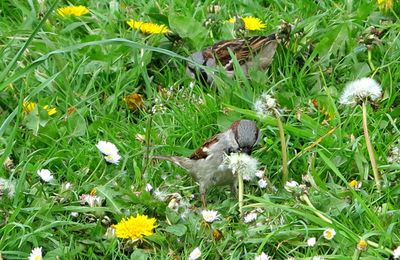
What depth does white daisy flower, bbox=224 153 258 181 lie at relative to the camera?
4.72 metres

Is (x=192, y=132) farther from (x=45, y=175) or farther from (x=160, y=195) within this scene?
(x=45, y=175)

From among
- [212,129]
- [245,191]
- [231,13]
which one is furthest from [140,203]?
[231,13]

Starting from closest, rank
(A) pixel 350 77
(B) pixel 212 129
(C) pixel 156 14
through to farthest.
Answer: (B) pixel 212 129, (A) pixel 350 77, (C) pixel 156 14

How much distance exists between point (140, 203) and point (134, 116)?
115cm

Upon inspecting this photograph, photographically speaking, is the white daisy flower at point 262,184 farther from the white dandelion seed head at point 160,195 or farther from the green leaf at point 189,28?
the green leaf at point 189,28

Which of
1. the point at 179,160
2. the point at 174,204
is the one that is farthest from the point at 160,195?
the point at 179,160

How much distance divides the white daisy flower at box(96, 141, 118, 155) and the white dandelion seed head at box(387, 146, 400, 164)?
1.32 m

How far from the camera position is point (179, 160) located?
5.07 meters

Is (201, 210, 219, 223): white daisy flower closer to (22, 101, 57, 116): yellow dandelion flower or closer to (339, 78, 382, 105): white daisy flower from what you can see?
(339, 78, 382, 105): white daisy flower

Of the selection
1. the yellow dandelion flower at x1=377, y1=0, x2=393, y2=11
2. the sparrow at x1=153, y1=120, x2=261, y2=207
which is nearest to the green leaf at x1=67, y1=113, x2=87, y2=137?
the sparrow at x1=153, y1=120, x2=261, y2=207

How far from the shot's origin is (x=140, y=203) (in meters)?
4.73

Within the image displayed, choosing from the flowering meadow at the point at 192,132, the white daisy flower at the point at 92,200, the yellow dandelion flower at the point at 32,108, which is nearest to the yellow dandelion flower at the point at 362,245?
the flowering meadow at the point at 192,132

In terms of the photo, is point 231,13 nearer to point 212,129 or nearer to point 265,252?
point 212,129

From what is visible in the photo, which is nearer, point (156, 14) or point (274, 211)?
point (274, 211)
